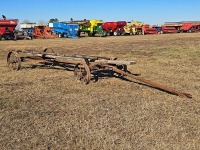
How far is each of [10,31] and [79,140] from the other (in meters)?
30.4

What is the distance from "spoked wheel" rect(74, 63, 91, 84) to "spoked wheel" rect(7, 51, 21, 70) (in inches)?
113

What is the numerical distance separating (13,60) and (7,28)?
22.2 metres

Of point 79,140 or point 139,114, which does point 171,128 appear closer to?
point 139,114

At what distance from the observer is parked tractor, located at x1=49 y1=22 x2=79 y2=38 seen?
125 feet

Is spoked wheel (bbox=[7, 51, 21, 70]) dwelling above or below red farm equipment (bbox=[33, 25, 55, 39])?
below

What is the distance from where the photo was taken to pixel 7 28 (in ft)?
110

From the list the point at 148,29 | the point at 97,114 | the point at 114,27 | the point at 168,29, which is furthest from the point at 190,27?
the point at 97,114

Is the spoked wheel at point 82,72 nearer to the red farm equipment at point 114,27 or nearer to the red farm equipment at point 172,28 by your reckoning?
the red farm equipment at point 114,27

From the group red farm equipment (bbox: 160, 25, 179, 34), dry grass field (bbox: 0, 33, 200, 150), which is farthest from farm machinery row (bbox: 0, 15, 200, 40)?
dry grass field (bbox: 0, 33, 200, 150)

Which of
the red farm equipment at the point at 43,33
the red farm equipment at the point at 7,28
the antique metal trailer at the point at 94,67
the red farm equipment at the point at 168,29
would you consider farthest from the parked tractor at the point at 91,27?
the antique metal trailer at the point at 94,67

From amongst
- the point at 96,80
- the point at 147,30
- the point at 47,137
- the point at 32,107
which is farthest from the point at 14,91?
the point at 147,30

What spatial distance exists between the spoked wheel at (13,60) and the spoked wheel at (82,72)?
286 cm

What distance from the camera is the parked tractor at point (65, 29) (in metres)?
38.2

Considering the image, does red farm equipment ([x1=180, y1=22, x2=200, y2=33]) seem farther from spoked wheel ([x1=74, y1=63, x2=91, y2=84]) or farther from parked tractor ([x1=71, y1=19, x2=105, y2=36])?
spoked wheel ([x1=74, y1=63, x2=91, y2=84])
